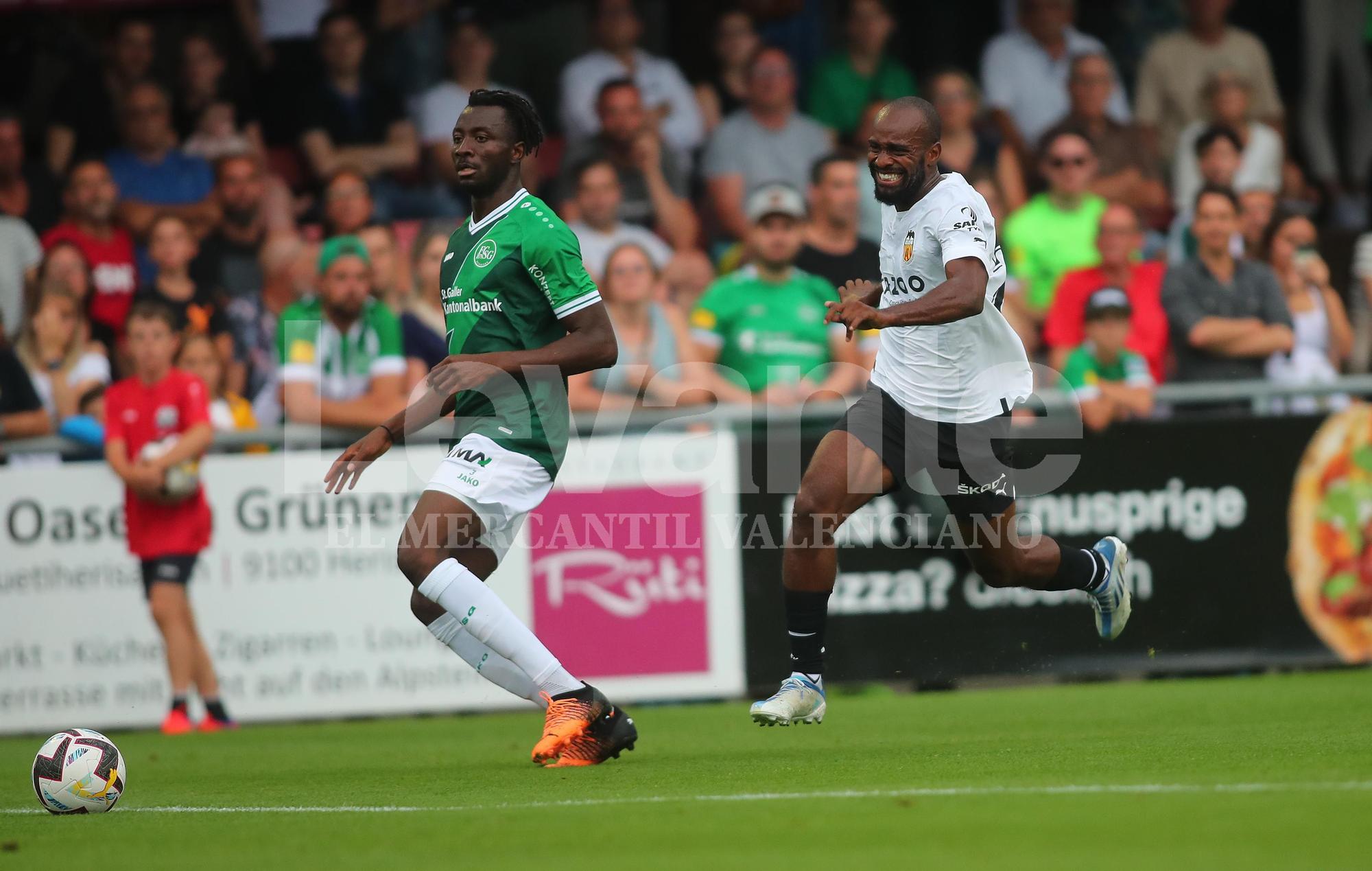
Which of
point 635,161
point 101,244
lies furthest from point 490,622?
point 635,161

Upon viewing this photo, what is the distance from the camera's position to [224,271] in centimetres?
1312

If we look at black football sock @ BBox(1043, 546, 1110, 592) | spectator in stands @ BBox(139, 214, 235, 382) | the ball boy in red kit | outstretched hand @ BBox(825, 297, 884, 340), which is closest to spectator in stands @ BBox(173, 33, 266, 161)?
spectator in stands @ BBox(139, 214, 235, 382)

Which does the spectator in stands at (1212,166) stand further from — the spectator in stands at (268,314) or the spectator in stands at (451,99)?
the spectator in stands at (268,314)

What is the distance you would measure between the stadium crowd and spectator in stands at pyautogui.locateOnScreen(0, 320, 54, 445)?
0.05ft

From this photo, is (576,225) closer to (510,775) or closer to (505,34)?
(505,34)

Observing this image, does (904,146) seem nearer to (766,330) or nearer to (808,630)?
(808,630)

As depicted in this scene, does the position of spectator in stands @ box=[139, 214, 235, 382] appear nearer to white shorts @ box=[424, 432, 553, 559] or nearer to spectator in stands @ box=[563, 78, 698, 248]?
spectator in stands @ box=[563, 78, 698, 248]

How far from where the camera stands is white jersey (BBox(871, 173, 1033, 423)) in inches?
304

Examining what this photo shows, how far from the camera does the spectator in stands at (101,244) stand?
1287cm

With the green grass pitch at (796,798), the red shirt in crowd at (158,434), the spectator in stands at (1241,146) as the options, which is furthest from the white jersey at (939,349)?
the spectator in stands at (1241,146)

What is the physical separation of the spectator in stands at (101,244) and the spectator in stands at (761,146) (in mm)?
4268

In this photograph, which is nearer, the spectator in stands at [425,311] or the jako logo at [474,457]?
the jako logo at [474,457]

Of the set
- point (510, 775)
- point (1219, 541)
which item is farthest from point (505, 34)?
point (510, 775)

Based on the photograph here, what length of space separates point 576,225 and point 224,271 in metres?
2.50
